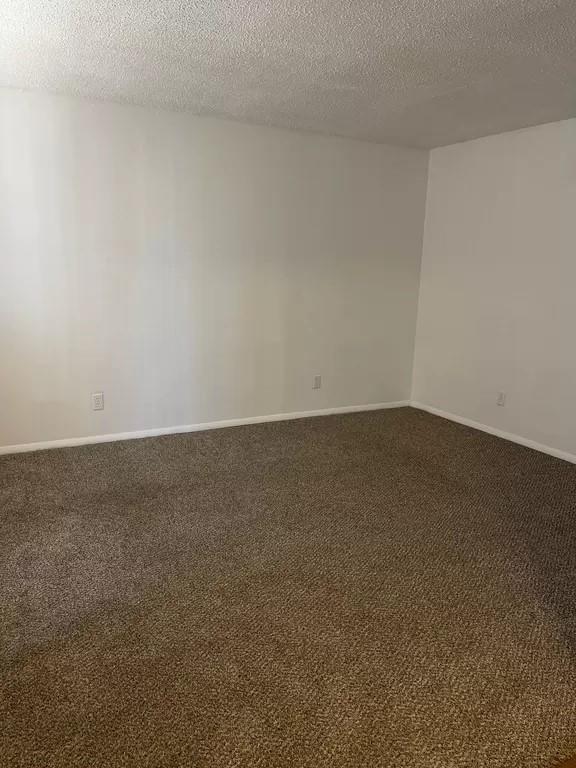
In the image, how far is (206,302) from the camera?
4.33m

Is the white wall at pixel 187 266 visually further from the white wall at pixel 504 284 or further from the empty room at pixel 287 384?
the white wall at pixel 504 284

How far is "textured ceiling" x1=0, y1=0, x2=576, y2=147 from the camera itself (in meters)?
2.27

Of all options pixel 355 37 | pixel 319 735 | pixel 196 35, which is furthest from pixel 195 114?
pixel 319 735

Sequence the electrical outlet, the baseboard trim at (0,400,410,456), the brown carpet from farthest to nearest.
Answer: the electrical outlet, the baseboard trim at (0,400,410,456), the brown carpet

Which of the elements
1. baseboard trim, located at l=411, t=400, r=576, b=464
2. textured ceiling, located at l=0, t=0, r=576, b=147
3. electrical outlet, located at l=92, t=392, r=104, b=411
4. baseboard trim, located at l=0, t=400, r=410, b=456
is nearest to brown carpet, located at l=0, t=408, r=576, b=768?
baseboard trim, located at l=0, t=400, r=410, b=456

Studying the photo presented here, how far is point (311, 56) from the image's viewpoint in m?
2.75

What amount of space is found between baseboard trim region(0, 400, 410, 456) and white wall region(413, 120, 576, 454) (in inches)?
25.4

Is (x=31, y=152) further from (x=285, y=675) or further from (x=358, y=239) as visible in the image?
(x=285, y=675)

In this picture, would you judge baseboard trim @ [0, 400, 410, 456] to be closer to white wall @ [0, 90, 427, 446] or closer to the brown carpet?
white wall @ [0, 90, 427, 446]

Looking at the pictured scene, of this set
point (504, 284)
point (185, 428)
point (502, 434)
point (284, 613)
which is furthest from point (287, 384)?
point (284, 613)

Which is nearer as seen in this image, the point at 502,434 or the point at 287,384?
the point at 502,434

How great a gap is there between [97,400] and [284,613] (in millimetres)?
2443

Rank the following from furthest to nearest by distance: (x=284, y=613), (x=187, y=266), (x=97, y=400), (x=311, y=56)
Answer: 1. (x=187, y=266)
2. (x=97, y=400)
3. (x=311, y=56)
4. (x=284, y=613)

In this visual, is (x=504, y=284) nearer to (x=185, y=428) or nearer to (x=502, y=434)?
(x=502, y=434)
